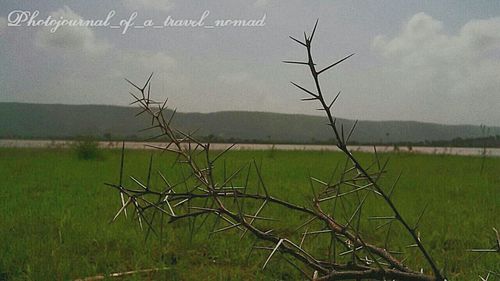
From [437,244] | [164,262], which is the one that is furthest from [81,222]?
[437,244]

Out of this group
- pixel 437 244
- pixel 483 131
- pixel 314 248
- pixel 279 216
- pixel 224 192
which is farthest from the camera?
pixel 483 131

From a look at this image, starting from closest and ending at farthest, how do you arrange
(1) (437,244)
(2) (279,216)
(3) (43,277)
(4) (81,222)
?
(3) (43,277) < (1) (437,244) < (4) (81,222) < (2) (279,216)

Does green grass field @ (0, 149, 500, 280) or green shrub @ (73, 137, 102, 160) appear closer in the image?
green grass field @ (0, 149, 500, 280)

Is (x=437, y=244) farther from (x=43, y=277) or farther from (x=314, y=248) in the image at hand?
(x=43, y=277)

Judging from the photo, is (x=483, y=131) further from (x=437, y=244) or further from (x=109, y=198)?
(x=109, y=198)

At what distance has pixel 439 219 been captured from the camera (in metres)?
4.69

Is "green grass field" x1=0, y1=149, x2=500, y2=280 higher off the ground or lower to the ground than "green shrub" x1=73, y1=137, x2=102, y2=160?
lower

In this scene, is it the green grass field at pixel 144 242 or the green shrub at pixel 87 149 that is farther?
the green shrub at pixel 87 149

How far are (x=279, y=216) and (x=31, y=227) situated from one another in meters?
2.43

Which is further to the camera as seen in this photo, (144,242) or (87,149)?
(87,149)

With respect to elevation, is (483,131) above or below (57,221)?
above

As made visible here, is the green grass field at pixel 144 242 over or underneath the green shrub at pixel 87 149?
underneath

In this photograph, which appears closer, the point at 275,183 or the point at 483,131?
the point at 275,183

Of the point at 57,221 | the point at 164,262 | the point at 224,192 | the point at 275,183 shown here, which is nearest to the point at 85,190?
the point at 57,221
